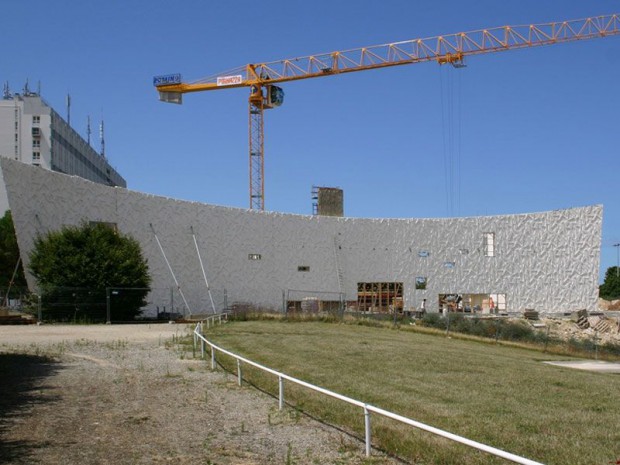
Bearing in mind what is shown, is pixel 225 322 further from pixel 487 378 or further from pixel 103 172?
pixel 103 172

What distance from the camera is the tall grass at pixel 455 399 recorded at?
8805mm

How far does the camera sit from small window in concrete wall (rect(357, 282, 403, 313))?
184ft

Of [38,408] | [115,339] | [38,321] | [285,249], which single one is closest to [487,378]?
[38,408]

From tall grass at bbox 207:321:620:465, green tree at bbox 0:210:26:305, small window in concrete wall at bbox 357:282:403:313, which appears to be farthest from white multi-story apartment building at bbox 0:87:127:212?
tall grass at bbox 207:321:620:465

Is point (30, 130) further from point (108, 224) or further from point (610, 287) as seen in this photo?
point (610, 287)

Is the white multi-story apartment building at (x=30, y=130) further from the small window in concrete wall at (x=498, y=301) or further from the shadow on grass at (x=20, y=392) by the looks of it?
the shadow on grass at (x=20, y=392)

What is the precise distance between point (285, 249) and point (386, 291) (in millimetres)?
9338

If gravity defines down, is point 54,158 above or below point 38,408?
above

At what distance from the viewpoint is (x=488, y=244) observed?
2283 inches

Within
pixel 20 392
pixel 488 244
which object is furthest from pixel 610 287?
pixel 20 392

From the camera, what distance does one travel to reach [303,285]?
5338 cm

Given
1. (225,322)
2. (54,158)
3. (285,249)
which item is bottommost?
Result: (225,322)

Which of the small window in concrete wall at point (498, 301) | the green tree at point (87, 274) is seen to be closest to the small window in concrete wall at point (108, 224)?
the green tree at point (87, 274)

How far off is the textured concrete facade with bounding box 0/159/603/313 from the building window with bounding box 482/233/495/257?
0.08 meters
